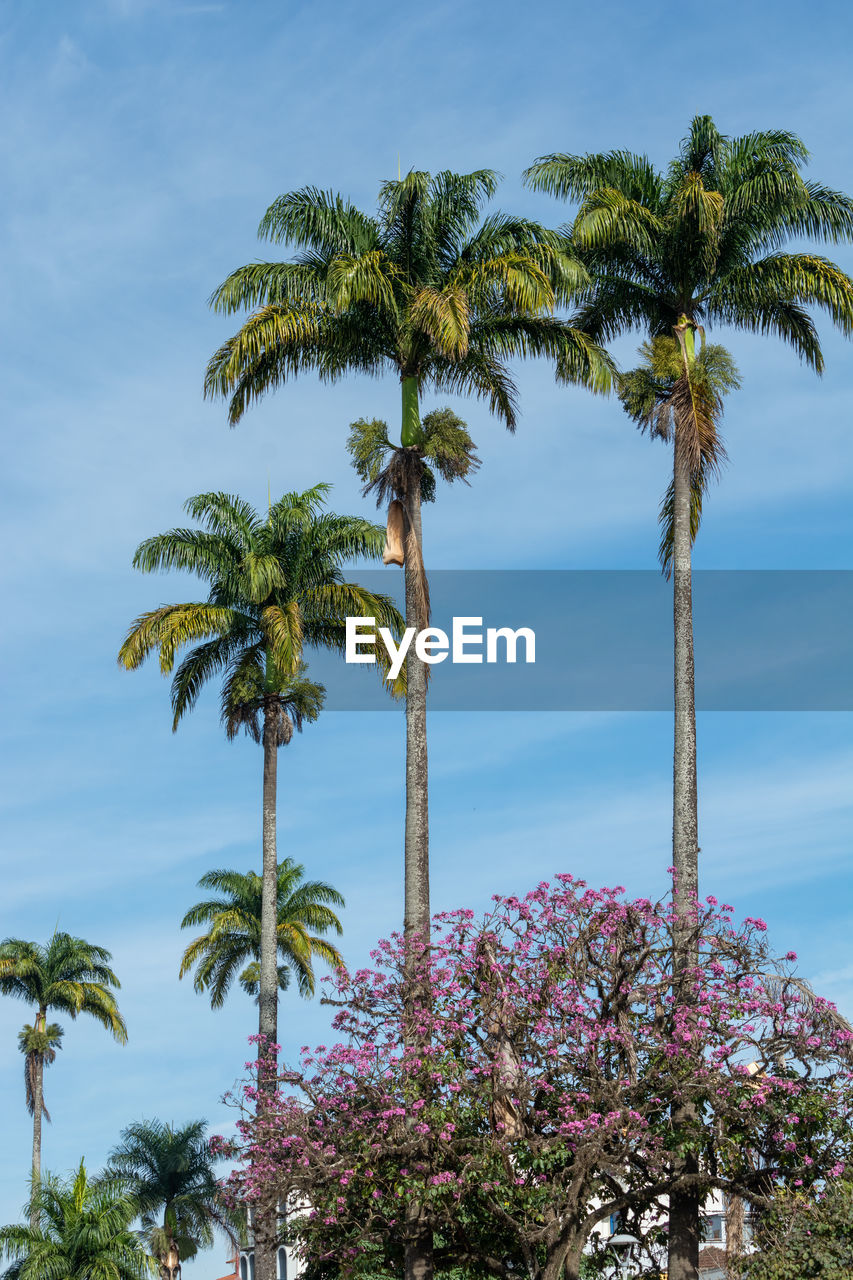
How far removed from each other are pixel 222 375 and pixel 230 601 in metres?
9.75

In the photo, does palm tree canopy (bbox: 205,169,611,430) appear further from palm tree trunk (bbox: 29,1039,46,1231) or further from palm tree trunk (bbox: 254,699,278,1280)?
palm tree trunk (bbox: 29,1039,46,1231)

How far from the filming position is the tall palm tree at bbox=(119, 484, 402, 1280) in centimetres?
3422

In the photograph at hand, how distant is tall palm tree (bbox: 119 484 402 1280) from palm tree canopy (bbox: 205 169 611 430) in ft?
27.0

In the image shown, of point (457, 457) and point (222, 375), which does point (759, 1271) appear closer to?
point (457, 457)

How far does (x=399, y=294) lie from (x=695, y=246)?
17.9 feet

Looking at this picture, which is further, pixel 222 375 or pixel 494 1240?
pixel 222 375

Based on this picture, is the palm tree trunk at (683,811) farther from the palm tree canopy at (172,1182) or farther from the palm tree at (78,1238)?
the palm tree canopy at (172,1182)

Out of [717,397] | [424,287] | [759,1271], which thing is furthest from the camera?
[717,397]

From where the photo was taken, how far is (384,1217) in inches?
824

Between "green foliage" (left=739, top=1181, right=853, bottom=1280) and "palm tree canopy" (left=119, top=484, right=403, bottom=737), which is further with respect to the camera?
"palm tree canopy" (left=119, top=484, right=403, bottom=737)

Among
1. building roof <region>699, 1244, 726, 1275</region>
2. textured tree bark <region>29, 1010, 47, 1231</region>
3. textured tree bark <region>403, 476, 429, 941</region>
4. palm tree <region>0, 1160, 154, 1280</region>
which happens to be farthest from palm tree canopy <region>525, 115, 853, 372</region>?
textured tree bark <region>29, 1010, 47, 1231</region>

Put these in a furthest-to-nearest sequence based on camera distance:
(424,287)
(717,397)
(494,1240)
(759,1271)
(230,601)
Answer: (230,601)
(717,397)
(424,287)
(494,1240)
(759,1271)

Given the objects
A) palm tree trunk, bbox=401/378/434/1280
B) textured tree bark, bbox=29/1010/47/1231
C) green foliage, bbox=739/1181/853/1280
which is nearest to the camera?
green foliage, bbox=739/1181/853/1280

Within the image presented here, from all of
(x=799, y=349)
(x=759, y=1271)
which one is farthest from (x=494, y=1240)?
(x=799, y=349)
